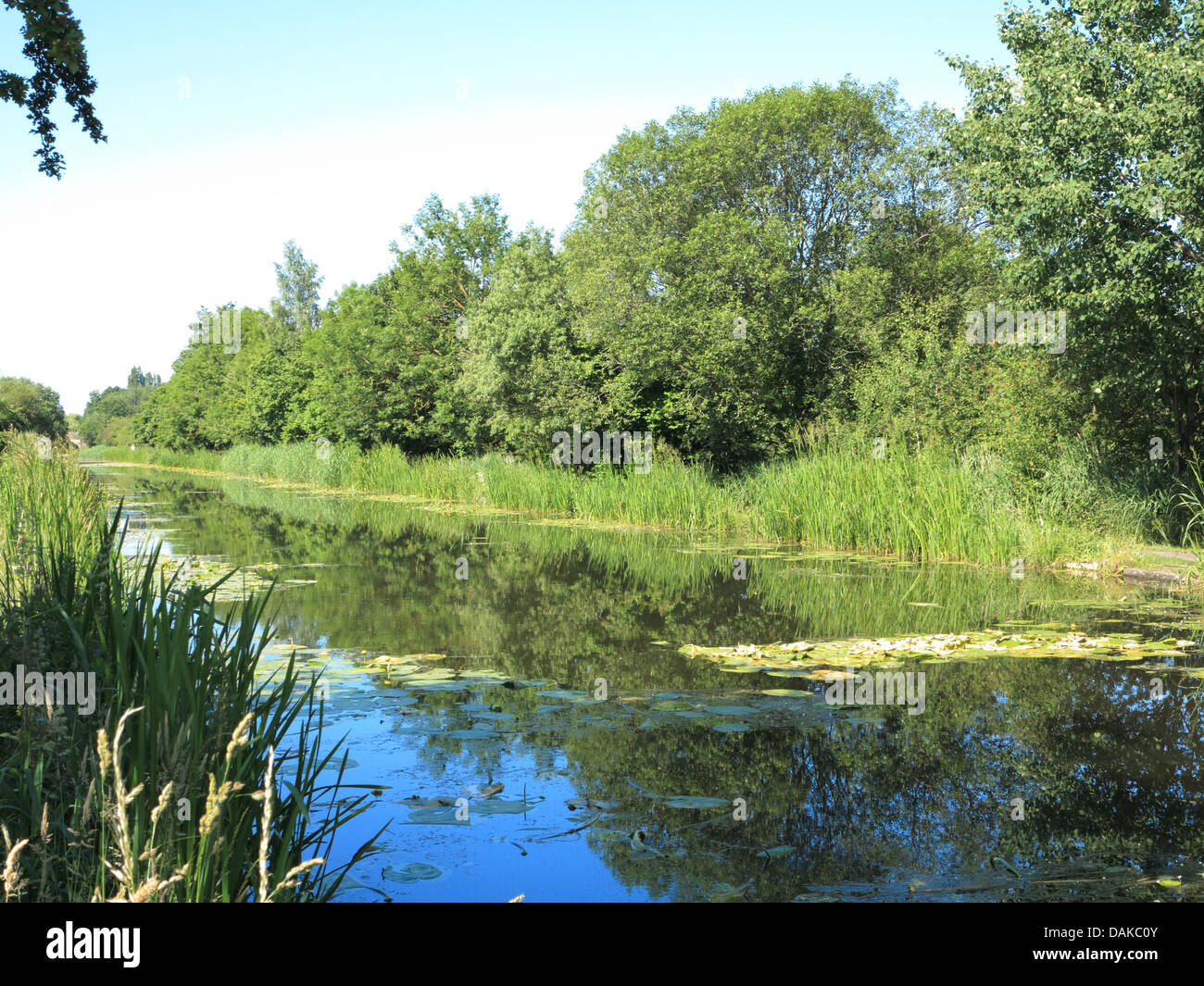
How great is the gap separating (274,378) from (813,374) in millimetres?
38895

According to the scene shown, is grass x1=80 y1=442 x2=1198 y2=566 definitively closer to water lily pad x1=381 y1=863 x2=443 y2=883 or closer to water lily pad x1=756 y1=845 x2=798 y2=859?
water lily pad x1=756 y1=845 x2=798 y2=859

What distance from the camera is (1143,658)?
341 inches

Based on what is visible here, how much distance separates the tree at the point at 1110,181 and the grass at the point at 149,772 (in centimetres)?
1271

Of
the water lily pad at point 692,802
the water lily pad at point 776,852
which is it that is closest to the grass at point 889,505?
the water lily pad at point 692,802

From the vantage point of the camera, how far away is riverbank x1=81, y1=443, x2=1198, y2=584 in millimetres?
14688

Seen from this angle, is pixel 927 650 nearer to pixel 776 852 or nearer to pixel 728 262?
pixel 776 852

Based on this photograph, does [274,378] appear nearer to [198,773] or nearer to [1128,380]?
[1128,380]

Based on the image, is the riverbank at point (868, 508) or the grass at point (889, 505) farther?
the grass at point (889, 505)

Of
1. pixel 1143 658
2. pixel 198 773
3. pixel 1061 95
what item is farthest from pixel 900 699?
pixel 1061 95

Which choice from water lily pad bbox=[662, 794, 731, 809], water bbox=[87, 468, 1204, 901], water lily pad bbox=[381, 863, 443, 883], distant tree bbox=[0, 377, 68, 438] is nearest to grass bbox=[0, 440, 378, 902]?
water lily pad bbox=[381, 863, 443, 883]

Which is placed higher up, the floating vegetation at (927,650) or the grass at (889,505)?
the grass at (889,505)

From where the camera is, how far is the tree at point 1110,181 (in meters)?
12.7

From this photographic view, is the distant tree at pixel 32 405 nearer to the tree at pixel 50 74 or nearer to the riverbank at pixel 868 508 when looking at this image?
the riverbank at pixel 868 508
